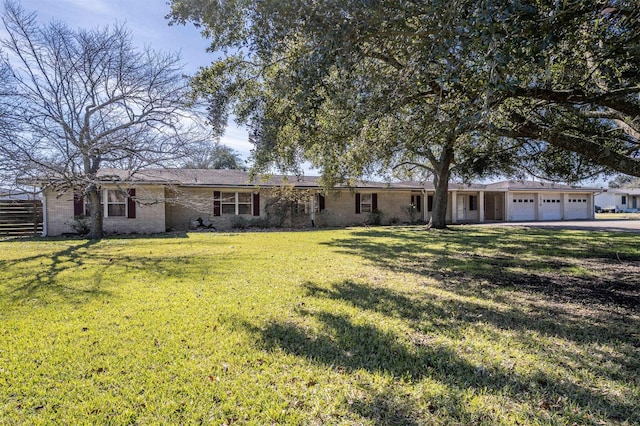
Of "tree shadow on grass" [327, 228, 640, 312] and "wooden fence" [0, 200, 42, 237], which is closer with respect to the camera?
"tree shadow on grass" [327, 228, 640, 312]

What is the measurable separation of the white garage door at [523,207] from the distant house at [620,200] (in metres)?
28.8

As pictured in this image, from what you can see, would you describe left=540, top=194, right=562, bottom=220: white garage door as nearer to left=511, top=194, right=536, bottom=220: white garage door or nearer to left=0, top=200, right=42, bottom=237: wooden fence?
left=511, top=194, right=536, bottom=220: white garage door

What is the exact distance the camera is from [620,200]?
52.5 meters

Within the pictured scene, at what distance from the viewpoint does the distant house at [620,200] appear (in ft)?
167

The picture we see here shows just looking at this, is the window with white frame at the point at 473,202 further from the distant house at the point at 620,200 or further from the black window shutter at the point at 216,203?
the distant house at the point at 620,200

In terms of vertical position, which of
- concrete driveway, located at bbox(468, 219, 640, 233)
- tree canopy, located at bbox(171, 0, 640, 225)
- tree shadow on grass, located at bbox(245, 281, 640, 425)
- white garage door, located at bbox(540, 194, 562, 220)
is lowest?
tree shadow on grass, located at bbox(245, 281, 640, 425)

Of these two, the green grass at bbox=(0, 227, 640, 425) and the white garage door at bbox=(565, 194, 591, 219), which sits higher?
the white garage door at bbox=(565, 194, 591, 219)

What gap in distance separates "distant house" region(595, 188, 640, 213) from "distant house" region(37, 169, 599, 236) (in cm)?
2608

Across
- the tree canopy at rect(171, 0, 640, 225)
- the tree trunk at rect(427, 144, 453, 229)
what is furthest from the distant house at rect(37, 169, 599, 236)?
the tree canopy at rect(171, 0, 640, 225)

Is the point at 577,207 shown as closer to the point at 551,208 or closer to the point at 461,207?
the point at 551,208

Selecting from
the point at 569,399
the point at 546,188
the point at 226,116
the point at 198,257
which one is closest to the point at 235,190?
the point at 198,257

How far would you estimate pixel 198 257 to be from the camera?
10.1 meters

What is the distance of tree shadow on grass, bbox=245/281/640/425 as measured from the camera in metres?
2.80

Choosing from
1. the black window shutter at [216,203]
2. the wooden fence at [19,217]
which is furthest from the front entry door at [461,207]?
the wooden fence at [19,217]
